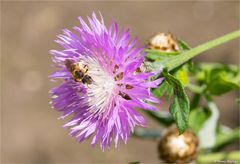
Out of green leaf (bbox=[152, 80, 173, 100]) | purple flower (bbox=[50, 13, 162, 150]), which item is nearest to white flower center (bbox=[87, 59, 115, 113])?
purple flower (bbox=[50, 13, 162, 150])

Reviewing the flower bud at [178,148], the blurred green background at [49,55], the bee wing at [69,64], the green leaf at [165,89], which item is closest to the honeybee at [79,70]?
the bee wing at [69,64]

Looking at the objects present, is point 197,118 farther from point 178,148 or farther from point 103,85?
point 103,85

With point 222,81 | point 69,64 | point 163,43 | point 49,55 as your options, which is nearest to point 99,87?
point 69,64

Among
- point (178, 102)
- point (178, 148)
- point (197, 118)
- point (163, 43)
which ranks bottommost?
point (178, 148)

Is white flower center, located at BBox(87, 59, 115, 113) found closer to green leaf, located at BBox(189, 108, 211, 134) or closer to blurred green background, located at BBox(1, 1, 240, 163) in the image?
green leaf, located at BBox(189, 108, 211, 134)

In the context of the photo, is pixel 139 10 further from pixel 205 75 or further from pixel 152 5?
pixel 205 75

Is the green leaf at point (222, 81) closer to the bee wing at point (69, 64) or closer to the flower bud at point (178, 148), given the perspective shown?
the flower bud at point (178, 148)
